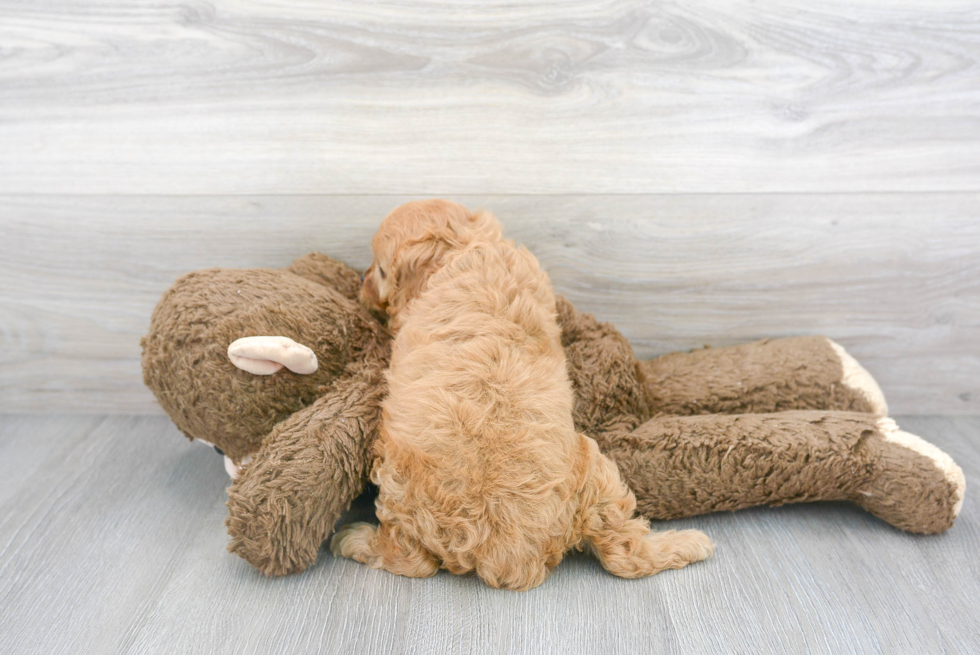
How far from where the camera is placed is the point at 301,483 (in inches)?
34.4

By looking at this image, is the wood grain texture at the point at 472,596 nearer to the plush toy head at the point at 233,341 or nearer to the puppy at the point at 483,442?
the puppy at the point at 483,442

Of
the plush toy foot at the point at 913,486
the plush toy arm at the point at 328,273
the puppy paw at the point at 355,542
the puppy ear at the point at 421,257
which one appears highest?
the puppy ear at the point at 421,257

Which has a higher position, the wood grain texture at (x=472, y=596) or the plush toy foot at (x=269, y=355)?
the plush toy foot at (x=269, y=355)

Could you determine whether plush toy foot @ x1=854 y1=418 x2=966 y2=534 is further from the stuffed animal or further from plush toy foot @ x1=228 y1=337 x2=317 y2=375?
plush toy foot @ x1=228 y1=337 x2=317 y2=375

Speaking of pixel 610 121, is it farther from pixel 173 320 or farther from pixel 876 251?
pixel 173 320

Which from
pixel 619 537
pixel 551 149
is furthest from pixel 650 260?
pixel 619 537

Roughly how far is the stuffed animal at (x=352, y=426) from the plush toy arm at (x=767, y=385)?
6cm

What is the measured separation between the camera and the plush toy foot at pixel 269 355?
935mm

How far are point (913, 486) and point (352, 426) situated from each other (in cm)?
81

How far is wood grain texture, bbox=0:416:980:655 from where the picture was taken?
0.80 meters

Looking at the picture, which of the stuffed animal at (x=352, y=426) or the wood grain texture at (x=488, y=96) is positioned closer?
the stuffed animal at (x=352, y=426)

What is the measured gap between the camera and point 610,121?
117 centimetres

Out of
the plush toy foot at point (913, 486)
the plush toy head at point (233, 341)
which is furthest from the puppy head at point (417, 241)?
the plush toy foot at point (913, 486)

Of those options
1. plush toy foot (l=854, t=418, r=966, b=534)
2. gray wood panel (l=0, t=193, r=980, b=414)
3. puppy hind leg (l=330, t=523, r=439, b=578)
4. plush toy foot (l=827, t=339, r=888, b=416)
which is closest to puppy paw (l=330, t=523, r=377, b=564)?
puppy hind leg (l=330, t=523, r=439, b=578)
